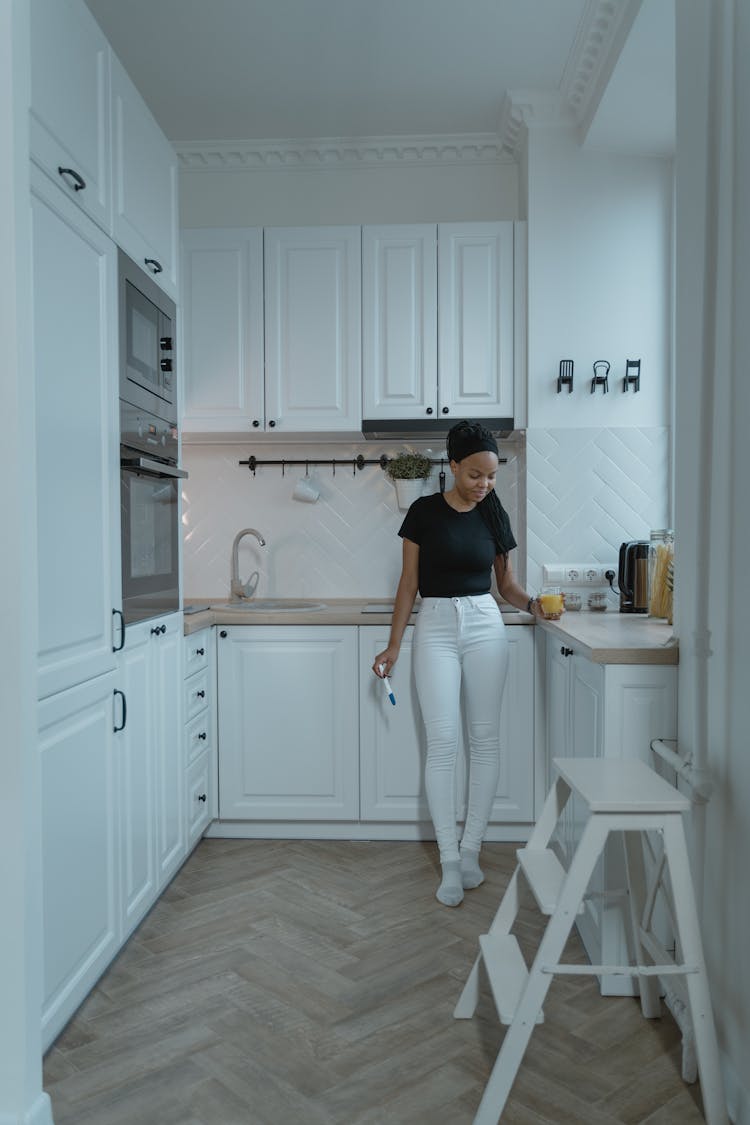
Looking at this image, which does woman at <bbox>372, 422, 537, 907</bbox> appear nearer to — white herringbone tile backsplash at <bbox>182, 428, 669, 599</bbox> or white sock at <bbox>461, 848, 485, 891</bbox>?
white sock at <bbox>461, 848, 485, 891</bbox>

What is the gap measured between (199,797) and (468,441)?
1578 millimetres

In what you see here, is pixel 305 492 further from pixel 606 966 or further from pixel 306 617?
pixel 606 966

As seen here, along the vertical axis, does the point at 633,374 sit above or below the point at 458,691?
above

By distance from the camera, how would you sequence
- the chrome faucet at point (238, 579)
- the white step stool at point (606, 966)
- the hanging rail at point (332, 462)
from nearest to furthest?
1. the white step stool at point (606, 966)
2. the chrome faucet at point (238, 579)
3. the hanging rail at point (332, 462)

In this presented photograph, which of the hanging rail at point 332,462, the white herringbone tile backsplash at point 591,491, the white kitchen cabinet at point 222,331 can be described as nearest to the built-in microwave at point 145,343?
the white kitchen cabinet at point 222,331

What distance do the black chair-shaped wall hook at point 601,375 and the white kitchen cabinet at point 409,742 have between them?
104 cm

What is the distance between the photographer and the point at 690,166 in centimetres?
189

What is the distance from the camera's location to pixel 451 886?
101 inches

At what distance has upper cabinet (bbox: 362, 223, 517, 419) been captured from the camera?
3281 mm

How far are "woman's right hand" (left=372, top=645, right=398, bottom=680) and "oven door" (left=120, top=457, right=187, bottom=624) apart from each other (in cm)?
70

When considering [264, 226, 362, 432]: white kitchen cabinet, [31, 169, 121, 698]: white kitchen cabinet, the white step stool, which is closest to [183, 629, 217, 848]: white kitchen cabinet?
[31, 169, 121, 698]: white kitchen cabinet

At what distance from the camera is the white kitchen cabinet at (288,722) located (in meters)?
3.04

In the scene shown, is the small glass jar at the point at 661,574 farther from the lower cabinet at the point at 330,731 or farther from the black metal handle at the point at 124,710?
the black metal handle at the point at 124,710

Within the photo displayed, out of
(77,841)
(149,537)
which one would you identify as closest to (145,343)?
(149,537)
